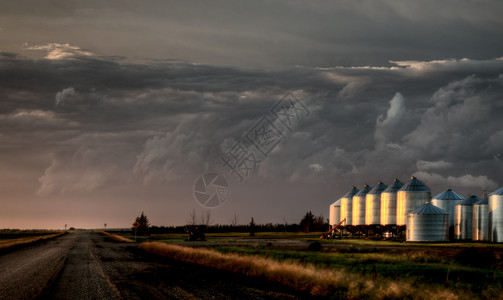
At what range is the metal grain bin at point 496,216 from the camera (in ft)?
239

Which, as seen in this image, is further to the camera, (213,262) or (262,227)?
(262,227)

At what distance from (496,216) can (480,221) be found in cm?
486

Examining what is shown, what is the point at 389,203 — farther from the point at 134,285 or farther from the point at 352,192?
the point at 134,285

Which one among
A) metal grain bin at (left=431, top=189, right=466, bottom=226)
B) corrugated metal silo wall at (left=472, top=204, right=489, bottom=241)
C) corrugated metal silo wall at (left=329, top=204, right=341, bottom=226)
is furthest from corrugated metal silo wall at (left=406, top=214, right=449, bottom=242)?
corrugated metal silo wall at (left=329, top=204, right=341, bottom=226)

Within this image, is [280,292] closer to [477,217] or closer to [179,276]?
[179,276]

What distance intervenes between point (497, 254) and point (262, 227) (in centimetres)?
15314

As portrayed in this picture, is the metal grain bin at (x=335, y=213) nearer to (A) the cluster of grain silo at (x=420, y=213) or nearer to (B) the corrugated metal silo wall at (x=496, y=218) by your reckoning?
(A) the cluster of grain silo at (x=420, y=213)

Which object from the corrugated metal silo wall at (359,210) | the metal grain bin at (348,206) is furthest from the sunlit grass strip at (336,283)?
the metal grain bin at (348,206)

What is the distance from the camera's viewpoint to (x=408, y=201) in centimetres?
8431

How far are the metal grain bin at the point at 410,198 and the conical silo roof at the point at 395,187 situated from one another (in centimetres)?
280

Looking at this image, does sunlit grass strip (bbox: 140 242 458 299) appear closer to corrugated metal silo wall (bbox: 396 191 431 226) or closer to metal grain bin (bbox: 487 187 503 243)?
metal grain bin (bbox: 487 187 503 243)

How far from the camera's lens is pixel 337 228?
10719 centimetres

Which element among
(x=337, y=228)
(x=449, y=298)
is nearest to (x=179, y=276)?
(x=449, y=298)

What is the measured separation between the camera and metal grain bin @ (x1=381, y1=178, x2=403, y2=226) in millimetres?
87812
